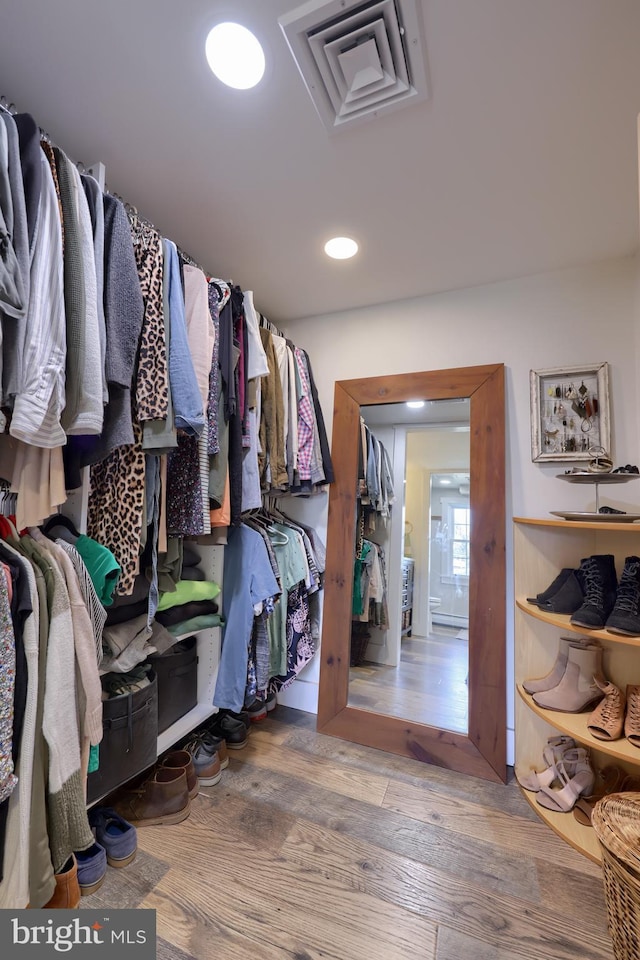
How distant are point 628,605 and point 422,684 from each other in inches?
39.7

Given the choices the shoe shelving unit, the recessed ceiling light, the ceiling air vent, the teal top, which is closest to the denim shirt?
the teal top

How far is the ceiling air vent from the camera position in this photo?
92 cm

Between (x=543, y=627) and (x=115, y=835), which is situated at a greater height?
(x=543, y=627)

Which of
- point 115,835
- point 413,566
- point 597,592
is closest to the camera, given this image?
point 115,835

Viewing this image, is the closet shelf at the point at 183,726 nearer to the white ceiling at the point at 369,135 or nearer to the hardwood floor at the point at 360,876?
the hardwood floor at the point at 360,876

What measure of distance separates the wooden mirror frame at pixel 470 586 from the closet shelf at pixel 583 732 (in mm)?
229

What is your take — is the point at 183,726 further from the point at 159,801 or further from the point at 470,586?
the point at 470,586

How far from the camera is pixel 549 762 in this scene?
164 centimetres

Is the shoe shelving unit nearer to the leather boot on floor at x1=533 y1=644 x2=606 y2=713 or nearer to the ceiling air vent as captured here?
the leather boot on floor at x1=533 y1=644 x2=606 y2=713

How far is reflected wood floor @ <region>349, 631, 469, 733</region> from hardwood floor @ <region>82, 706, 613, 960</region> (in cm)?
27

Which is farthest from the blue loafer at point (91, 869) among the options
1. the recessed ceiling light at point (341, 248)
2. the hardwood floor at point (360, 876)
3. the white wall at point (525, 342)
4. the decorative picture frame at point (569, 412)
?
the recessed ceiling light at point (341, 248)

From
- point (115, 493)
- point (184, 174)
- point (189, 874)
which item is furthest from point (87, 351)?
point (189, 874)

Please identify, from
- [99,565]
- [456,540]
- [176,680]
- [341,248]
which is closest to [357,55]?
[341,248]

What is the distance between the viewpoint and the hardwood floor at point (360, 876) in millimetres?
1025
